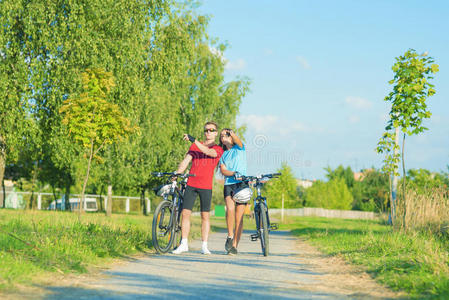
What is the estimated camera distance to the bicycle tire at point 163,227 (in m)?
8.17

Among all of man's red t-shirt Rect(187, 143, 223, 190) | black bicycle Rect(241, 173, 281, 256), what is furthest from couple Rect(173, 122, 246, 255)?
black bicycle Rect(241, 173, 281, 256)

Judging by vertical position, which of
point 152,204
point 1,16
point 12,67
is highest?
point 1,16

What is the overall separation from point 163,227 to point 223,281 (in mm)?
2965

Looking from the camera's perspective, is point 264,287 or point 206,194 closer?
point 264,287

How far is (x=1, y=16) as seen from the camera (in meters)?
18.1

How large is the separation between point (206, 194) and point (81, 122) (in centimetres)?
699

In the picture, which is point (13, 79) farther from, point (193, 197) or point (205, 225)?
point (205, 225)

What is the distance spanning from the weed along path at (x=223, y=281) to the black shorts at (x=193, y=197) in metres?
1.05

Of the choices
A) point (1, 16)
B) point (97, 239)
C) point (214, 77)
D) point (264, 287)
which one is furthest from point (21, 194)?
point (264, 287)

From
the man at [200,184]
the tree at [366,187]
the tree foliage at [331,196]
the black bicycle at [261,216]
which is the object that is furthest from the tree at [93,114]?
the tree foliage at [331,196]

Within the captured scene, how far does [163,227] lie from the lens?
27.5ft

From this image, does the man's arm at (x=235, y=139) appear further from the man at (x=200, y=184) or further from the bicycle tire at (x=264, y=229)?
the bicycle tire at (x=264, y=229)

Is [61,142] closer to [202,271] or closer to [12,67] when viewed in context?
[12,67]

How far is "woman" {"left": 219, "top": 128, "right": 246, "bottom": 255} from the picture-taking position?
29.0 feet
